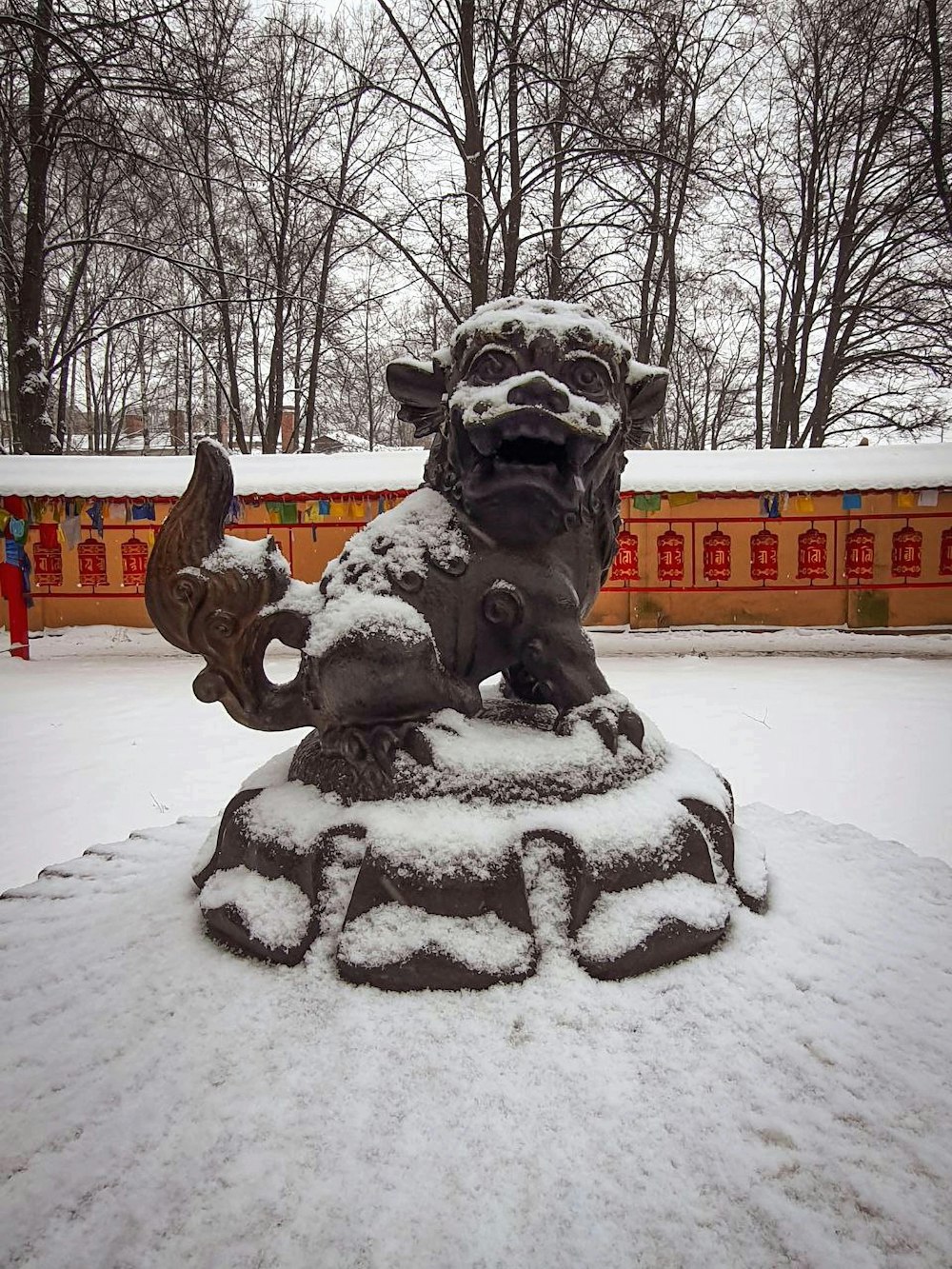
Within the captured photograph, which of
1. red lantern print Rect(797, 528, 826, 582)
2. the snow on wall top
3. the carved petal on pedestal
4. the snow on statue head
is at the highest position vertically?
the snow on wall top

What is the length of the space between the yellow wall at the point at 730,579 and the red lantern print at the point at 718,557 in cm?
7

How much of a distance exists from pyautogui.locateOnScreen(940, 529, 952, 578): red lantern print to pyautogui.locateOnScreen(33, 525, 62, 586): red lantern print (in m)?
10.4

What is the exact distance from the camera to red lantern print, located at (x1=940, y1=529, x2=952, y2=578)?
8703 millimetres

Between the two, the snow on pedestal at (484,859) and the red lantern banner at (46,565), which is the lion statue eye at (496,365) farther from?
the red lantern banner at (46,565)

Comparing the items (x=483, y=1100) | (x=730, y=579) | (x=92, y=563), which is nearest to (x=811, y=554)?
(x=730, y=579)

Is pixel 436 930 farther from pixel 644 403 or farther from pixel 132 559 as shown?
pixel 132 559

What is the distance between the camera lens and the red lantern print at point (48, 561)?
9086 mm

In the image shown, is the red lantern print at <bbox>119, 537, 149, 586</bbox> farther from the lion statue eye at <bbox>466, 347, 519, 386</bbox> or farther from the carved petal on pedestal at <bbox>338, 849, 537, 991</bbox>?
the carved petal on pedestal at <bbox>338, 849, 537, 991</bbox>

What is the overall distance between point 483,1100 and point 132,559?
903 cm

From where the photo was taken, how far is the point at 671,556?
908cm

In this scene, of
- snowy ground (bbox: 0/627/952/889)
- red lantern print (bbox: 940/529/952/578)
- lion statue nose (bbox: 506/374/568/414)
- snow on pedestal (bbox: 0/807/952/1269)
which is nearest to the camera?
snow on pedestal (bbox: 0/807/952/1269)

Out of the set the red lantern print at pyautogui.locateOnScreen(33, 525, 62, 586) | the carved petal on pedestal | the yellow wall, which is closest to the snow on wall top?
the yellow wall

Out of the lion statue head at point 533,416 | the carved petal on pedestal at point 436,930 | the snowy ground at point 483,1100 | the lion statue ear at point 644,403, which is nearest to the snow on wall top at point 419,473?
the lion statue ear at point 644,403

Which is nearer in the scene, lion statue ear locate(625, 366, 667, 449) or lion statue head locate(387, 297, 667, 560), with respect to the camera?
lion statue head locate(387, 297, 667, 560)
